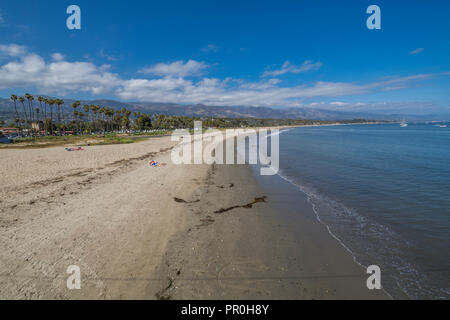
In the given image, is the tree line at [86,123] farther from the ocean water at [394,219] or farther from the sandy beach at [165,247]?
the ocean water at [394,219]

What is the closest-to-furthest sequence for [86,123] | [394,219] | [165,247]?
[165,247]
[394,219]
[86,123]

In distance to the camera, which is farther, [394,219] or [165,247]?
[394,219]

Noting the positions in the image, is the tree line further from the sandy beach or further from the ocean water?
the ocean water

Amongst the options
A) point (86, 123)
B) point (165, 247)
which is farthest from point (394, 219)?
point (86, 123)

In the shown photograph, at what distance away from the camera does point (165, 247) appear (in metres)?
6.29

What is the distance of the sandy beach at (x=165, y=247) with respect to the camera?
4762 millimetres

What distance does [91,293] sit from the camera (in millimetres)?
4551

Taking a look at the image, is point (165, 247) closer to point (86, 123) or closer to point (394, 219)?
point (394, 219)

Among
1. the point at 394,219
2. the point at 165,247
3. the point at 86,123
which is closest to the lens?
the point at 165,247

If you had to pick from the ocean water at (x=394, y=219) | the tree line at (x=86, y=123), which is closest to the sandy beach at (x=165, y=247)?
the ocean water at (x=394, y=219)

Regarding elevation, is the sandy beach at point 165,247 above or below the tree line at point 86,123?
below

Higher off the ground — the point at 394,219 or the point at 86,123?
the point at 86,123

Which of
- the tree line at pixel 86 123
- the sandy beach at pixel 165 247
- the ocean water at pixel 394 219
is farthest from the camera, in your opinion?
the tree line at pixel 86 123
